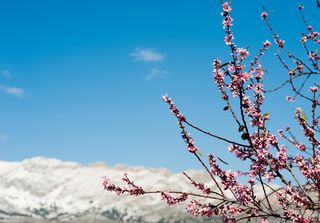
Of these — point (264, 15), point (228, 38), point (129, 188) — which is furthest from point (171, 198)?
point (264, 15)

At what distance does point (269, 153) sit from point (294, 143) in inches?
111

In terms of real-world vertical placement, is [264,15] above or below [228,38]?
above

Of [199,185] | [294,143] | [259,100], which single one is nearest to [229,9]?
[259,100]

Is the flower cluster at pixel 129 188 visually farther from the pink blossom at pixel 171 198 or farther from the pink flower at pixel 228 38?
the pink flower at pixel 228 38

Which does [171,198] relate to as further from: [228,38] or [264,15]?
[264,15]

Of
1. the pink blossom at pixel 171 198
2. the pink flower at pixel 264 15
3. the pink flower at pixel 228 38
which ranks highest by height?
the pink flower at pixel 264 15

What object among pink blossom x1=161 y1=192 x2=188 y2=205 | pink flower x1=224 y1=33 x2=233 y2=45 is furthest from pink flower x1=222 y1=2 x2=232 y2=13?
pink blossom x1=161 y1=192 x2=188 y2=205

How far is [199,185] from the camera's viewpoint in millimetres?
7453

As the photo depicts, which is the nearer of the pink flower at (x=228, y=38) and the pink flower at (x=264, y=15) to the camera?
the pink flower at (x=228, y=38)

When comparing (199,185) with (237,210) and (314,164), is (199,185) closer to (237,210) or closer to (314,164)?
(237,210)

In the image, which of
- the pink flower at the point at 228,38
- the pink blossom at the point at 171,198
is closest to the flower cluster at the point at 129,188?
the pink blossom at the point at 171,198

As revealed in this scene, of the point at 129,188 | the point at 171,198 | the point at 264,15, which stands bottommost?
the point at 171,198

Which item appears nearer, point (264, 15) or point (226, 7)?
point (226, 7)

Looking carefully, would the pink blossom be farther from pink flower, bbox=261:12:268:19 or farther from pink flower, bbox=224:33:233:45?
pink flower, bbox=261:12:268:19
